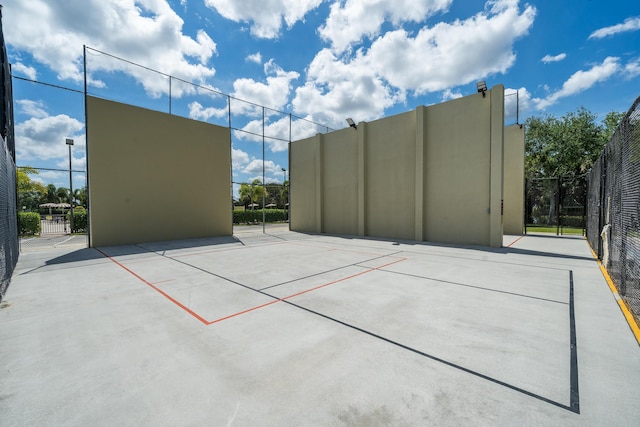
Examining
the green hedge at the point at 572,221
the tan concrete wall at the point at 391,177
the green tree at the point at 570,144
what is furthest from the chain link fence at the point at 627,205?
the green tree at the point at 570,144

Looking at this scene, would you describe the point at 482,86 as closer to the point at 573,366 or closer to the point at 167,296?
the point at 573,366

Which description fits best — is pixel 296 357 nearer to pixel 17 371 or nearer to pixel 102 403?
pixel 102 403

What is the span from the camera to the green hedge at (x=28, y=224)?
15.6m

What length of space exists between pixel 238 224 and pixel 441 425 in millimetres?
26219

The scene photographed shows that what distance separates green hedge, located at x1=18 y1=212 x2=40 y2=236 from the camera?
51.1 ft

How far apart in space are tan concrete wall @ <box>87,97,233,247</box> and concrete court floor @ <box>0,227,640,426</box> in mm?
6177

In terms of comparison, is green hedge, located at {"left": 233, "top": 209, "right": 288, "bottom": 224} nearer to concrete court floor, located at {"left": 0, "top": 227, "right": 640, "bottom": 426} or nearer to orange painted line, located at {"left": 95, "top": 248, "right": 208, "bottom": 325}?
orange painted line, located at {"left": 95, "top": 248, "right": 208, "bottom": 325}

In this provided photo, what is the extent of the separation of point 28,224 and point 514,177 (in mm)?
28133

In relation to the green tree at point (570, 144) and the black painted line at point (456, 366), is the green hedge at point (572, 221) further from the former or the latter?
the black painted line at point (456, 366)

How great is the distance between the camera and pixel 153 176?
39.6ft

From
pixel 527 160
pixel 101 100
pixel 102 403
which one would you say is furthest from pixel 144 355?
pixel 527 160

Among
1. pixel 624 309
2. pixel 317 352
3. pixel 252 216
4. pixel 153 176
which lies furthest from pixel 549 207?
pixel 153 176

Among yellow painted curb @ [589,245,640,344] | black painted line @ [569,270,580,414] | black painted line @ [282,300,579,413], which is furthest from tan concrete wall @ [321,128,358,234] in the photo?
black painted line @ [282,300,579,413]

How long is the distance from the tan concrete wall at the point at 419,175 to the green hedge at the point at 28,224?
16.6m
